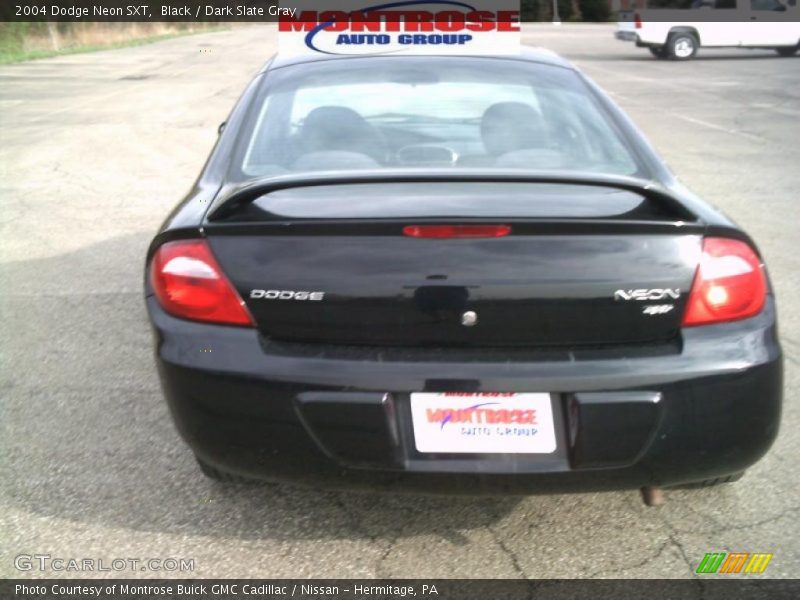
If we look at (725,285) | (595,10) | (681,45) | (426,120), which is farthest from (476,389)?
(595,10)

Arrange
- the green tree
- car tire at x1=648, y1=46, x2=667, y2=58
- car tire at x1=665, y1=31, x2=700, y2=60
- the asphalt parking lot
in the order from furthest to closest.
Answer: the green tree < car tire at x1=648, y1=46, x2=667, y2=58 < car tire at x1=665, y1=31, x2=700, y2=60 < the asphalt parking lot

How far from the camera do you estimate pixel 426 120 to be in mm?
3275

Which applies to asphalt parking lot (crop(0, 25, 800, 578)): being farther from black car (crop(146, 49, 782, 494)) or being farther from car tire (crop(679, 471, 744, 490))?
black car (crop(146, 49, 782, 494))

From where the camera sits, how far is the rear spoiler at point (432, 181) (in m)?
2.34

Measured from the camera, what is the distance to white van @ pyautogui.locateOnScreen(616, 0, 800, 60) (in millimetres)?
22328

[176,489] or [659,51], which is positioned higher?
[176,489]

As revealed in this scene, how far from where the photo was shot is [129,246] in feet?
19.3

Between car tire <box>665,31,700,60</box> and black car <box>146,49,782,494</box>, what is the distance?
73.1 feet

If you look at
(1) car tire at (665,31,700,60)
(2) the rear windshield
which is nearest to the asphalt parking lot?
(2) the rear windshield

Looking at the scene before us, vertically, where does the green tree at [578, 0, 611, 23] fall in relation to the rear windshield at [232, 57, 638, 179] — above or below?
below

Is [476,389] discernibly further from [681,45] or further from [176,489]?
[681,45]

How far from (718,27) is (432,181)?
2284 cm

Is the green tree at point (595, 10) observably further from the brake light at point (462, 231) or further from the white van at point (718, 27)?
the brake light at point (462, 231)

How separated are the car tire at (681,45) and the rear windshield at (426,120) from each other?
69.5 ft
